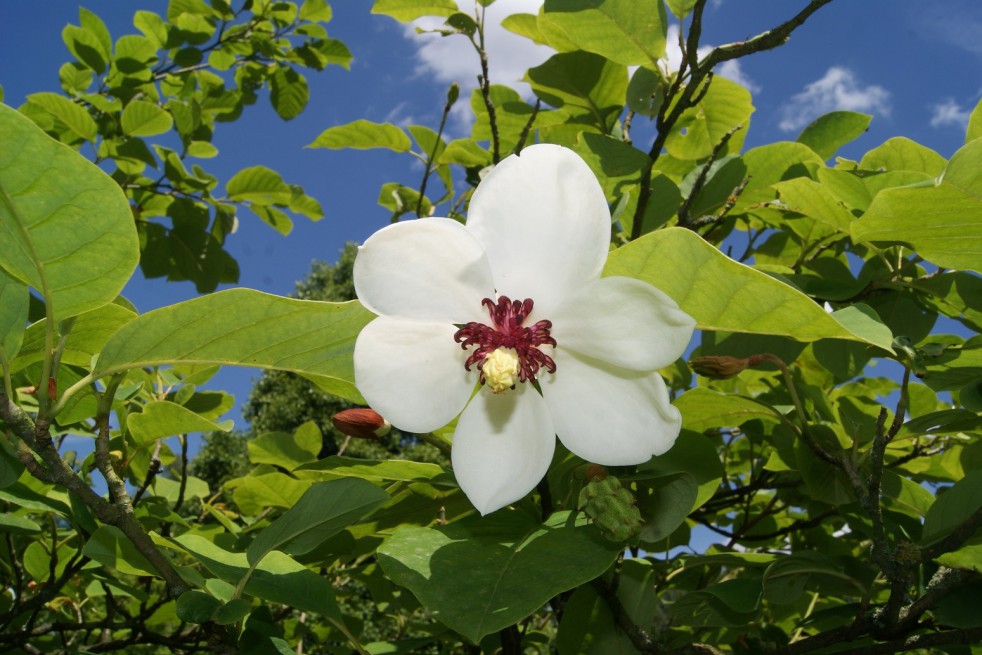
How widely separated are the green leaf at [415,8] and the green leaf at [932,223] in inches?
45.7

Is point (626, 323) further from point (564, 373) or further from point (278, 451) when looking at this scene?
point (278, 451)

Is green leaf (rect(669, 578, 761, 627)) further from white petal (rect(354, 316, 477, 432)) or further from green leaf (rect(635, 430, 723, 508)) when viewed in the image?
white petal (rect(354, 316, 477, 432))

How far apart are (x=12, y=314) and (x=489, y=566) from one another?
0.60 m

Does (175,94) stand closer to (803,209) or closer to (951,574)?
(803,209)

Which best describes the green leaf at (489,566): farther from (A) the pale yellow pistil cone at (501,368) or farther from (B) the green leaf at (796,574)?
(B) the green leaf at (796,574)

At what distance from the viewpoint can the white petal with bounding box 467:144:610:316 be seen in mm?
784

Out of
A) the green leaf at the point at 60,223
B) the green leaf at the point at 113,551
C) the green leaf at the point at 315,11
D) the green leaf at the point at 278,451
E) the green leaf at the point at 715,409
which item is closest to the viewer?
the green leaf at the point at 60,223

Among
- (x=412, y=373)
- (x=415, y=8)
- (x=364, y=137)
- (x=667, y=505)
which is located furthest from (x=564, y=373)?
(x=364, y=137)

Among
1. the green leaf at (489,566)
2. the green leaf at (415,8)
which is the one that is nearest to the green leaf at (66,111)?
the green leaf at (415,8)

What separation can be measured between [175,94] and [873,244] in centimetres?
335

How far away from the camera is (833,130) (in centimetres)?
167

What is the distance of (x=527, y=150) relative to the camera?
31.4 inches

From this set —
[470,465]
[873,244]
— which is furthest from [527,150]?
[873,244]

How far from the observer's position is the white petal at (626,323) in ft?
2.42
